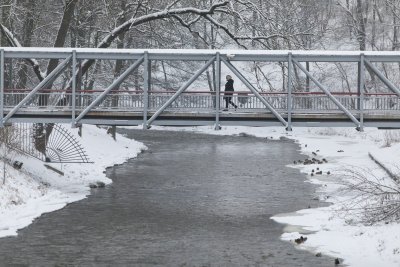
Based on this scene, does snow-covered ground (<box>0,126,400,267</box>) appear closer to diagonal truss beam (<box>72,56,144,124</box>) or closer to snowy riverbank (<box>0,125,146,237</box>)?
snowy riverbank (<box>0,125,146,237</box>)

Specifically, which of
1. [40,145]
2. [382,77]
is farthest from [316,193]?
[40,145]

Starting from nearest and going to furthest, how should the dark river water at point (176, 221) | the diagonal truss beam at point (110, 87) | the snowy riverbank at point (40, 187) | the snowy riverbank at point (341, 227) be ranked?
the dark river water at point (176, 221) < the snowy riverbank at point (341, 227) < the diagonal truss beam at point (110, 87) < the snowy riverbank at point (40, 187)

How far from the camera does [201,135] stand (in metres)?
64.7

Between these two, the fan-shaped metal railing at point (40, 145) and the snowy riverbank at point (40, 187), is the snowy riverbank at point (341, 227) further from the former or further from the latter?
the fan-shaped metal railing at point (40, 145)

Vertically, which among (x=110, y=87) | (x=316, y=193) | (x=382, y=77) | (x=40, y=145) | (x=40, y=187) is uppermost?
(x=382, y=77)

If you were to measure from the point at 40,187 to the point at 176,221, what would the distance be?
691 centimetres

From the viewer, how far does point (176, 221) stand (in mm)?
25891

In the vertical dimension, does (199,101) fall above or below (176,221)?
above

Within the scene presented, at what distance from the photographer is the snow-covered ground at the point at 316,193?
856 inches

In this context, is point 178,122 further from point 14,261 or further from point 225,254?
point 14,261

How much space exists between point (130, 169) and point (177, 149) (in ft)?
37.0

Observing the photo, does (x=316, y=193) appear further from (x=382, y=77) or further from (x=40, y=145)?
(x=40, y=145)

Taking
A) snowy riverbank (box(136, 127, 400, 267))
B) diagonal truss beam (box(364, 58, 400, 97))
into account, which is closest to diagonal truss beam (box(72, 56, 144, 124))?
snowy riverbank (box(136, 127, 400, 267))

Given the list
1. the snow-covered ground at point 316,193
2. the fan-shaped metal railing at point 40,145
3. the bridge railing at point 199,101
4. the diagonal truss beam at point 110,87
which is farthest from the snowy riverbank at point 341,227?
the fan-shaped metal railing at point 40,145
